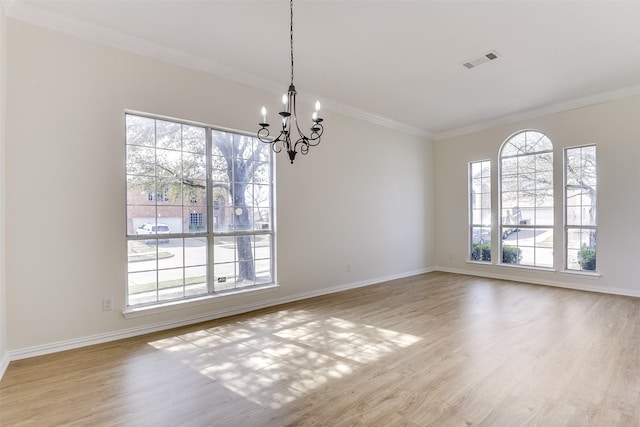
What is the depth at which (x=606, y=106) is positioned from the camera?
504 centimetres

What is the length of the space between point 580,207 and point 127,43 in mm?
7082

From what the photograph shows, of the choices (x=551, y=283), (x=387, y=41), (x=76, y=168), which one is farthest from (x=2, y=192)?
(x=551, y=283)

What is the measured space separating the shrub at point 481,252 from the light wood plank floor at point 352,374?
2.55m

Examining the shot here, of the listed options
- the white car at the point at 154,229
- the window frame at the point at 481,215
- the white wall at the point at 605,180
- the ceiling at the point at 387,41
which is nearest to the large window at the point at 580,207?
the white wall at the point at 605,180

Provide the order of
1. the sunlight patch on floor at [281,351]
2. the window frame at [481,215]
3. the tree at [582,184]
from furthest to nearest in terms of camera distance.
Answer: the window frame at [481,215]
the tree at [582,184]
the sunlight patch on floor at [281,351]

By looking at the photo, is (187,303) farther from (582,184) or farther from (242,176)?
(582,184)

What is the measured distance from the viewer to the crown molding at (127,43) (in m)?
2.85

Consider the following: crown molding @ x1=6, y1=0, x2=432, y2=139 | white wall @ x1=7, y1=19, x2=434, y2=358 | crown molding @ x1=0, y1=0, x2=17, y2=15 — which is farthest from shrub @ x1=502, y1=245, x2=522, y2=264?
crown molding @ x1=0, y1=0, x2=17, y2=15

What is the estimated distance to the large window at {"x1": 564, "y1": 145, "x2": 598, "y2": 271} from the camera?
5.22m

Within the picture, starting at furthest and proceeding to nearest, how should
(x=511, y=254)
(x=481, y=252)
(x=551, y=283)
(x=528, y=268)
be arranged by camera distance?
(x=481, y=252), (x=511, y=254), (x=528, y=268), (x=551, y=283)

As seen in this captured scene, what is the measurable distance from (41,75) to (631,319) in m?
6.96

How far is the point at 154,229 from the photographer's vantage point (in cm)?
357

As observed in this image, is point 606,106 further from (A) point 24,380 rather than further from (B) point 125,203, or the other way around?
(A) point 24,380

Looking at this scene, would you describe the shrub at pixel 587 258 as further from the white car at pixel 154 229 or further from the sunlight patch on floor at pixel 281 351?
the white car at pixel 154 229
